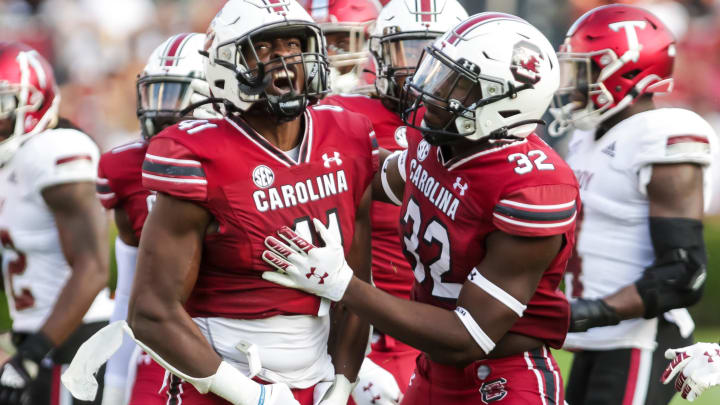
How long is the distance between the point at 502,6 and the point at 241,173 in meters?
6.03

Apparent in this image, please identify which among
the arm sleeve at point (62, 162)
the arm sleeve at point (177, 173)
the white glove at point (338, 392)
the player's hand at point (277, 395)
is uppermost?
the arm sleeve at point (177, 173)

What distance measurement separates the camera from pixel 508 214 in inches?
119

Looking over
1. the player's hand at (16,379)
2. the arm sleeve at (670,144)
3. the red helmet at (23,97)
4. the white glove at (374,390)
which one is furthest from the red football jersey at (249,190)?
the red helmet at (23,97)

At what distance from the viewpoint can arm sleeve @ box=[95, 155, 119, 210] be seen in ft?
13.8

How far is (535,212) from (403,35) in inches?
63.0

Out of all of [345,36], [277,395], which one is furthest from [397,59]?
[277,395]

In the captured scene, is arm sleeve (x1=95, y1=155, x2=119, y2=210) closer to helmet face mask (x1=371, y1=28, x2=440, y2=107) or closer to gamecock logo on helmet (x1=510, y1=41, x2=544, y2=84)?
helmet face mask (x1=371, y1=28, x2=440, y2=107)

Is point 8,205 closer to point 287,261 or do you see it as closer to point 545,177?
point 287,261

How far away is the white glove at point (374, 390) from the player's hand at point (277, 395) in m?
0.98

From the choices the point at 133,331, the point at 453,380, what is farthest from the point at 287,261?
the point at 453,380

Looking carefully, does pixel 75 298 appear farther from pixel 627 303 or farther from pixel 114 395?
pixel 627 303

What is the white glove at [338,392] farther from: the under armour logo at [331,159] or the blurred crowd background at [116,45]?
the blurred crowd background at [116,45]

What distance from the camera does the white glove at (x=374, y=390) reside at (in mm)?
4055

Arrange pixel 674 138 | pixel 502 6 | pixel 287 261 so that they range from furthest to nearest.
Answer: pixel 502 6 → pixel 674 138 → pixel 287 261
